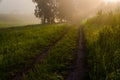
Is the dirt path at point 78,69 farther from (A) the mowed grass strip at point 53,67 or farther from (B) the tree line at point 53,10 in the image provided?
(B) the tree line at point 53,10

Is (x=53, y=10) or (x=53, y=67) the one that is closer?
(x=53, y=67)

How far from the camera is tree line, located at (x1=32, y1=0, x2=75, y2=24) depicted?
277ft

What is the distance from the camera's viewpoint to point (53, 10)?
284 ft

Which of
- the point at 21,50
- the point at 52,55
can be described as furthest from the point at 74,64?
the point at 21,50

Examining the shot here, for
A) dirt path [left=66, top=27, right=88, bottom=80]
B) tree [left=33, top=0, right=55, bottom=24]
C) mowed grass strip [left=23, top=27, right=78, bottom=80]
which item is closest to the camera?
dirt path [left=66, top=27, right=88, bottom=80]

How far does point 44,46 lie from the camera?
25.3 meters

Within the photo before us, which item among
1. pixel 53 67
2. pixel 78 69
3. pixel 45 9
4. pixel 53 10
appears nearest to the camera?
pixel 78 69

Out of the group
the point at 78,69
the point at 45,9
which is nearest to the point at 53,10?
the point at 45,9

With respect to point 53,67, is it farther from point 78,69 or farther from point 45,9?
point 45,9

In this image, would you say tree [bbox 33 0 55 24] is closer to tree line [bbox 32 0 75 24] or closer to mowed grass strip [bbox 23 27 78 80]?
tree line [bbox 32 0 75 24]

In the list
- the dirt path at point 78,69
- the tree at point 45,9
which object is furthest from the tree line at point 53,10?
the dirt path at point 78,69

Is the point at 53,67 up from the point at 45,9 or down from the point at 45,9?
down

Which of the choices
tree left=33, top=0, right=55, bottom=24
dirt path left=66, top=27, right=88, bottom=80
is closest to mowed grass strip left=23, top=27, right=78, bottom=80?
dirt path left=66, top=27, right=88, bottom=80

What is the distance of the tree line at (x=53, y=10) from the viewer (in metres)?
84.4
